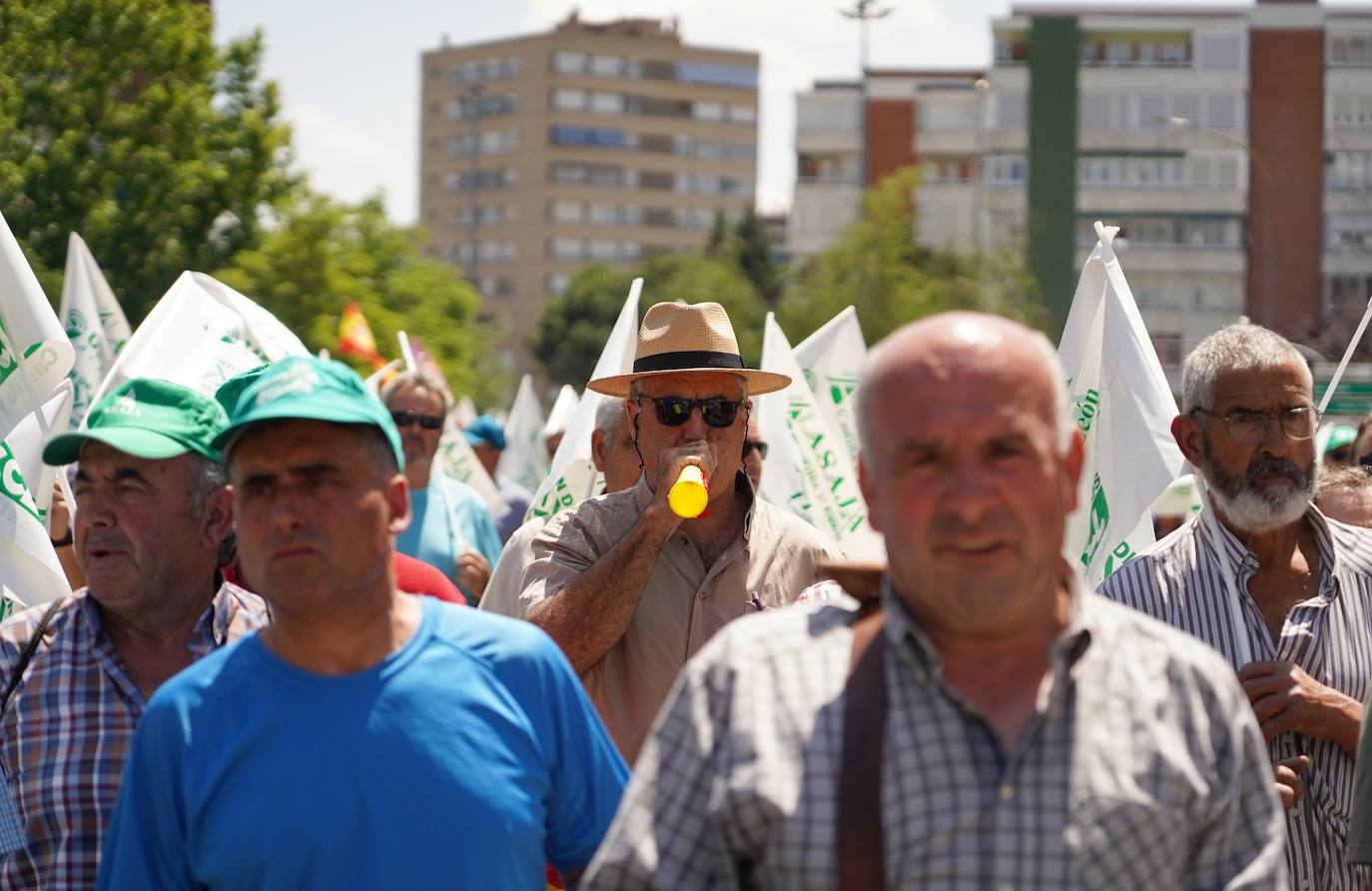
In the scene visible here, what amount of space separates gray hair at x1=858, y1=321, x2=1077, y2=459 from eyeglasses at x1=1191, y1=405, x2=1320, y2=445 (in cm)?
198

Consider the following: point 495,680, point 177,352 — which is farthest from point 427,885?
point 177,352

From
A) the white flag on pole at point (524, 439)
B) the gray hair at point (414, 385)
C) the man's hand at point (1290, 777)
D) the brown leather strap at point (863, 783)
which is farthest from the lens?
the white flag on pole at point (524, 439)

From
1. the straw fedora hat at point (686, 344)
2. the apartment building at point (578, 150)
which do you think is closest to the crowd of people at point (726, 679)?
the straw fedora hat at point (686, 344)

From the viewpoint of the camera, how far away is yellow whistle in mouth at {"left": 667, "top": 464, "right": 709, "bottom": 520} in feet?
14.8

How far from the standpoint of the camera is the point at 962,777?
2414 millimetres

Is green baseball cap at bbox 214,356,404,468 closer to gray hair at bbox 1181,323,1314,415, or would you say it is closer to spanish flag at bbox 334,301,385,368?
gray hair at bbox 1181,323,1314,415

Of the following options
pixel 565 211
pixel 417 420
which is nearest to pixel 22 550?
pixel 417 420

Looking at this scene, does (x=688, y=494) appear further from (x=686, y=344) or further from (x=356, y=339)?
(x=356, y=339)

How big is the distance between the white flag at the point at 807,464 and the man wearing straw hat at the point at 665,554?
363 cm

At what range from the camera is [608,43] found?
125000mm

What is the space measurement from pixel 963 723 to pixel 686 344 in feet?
8.77

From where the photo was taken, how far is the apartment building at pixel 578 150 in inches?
4926

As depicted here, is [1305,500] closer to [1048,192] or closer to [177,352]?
[177,352]

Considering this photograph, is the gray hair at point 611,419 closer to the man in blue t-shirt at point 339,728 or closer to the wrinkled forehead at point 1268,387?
the wrinkled forehead at point 1268,387
